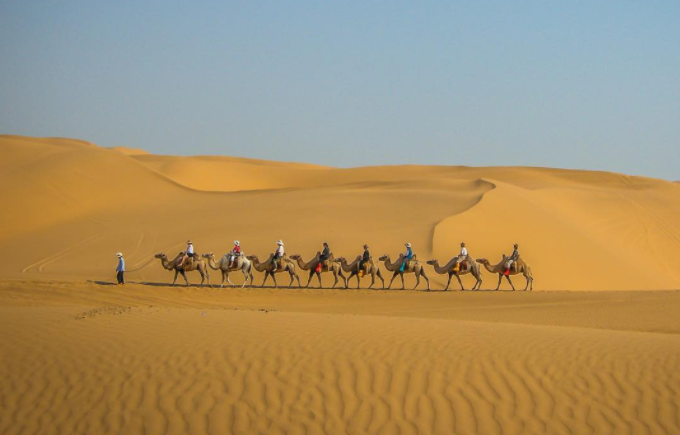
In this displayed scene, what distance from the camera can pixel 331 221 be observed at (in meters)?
41.1

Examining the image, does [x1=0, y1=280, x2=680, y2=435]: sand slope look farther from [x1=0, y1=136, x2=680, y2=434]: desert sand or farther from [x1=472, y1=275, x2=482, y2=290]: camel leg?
[x1=472, y1=275, x2=482, y2=290]: camel leg

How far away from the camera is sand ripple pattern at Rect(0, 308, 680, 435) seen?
8328mm

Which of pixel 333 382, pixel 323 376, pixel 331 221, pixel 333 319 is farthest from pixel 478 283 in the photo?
pixel 333 382

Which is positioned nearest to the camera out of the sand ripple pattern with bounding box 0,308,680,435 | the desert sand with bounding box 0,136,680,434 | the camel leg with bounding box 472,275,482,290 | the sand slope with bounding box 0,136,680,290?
the sand ripple pattern with bounding box 0,308,680,435

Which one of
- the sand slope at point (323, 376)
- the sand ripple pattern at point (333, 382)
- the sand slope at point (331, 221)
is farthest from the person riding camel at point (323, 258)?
the sand ripple pattern at point (333, 382)

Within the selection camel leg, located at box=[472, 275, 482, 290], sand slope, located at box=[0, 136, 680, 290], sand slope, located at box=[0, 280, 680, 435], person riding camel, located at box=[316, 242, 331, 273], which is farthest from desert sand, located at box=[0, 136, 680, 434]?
person riding camel, located at box=[316, 242, 331, 273]

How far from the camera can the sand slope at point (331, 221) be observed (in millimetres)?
36281

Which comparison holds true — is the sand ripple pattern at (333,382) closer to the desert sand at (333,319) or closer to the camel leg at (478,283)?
the desert sand at (333,319)

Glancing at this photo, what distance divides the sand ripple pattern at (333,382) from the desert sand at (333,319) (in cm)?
3

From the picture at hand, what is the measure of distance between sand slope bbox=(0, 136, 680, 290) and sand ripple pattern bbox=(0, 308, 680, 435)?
771 inches

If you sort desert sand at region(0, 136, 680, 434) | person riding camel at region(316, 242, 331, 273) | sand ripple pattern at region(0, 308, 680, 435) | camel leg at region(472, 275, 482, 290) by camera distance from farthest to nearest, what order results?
camel leg at region(472, 275, 482, 290), person riding camel at region(316, 242, 331, 273), desert sand at region(0, 136, 680, 434), sand ripple pattern at region(0, 308, 680, 435)

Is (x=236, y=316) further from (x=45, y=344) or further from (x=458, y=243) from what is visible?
(x=458, y=243)

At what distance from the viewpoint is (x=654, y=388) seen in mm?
9016

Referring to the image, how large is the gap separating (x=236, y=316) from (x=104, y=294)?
1043 cm
